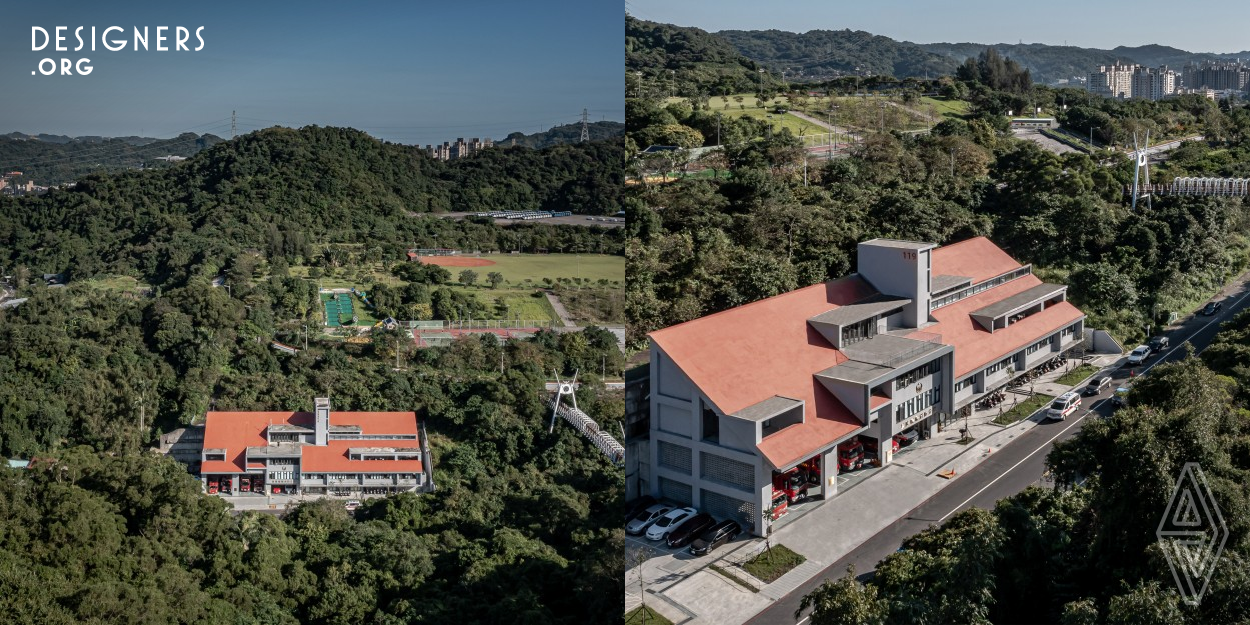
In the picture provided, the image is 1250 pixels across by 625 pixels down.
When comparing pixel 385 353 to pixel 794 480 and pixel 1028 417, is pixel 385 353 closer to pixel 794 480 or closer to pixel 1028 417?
pixel 794 480

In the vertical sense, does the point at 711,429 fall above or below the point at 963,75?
below

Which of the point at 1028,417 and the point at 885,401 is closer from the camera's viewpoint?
the point at 885,401

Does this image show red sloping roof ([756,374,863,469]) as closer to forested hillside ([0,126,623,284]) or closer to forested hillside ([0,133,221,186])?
forested hillside ([0,126,623,284])

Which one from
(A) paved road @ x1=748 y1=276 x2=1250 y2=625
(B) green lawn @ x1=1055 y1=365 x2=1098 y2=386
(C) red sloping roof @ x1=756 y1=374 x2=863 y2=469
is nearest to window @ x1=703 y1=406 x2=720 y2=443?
(C) red sloping roof @ x1=756 y1=374 x2=863 y2=469

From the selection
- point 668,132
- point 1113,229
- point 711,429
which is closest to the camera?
point 711,429

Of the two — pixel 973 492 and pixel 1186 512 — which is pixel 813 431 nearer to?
pixel 973 492

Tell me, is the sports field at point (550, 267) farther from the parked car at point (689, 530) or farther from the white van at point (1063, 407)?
the white van at point (1063, 407)

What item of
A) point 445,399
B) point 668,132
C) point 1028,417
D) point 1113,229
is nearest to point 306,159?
point 445,399
